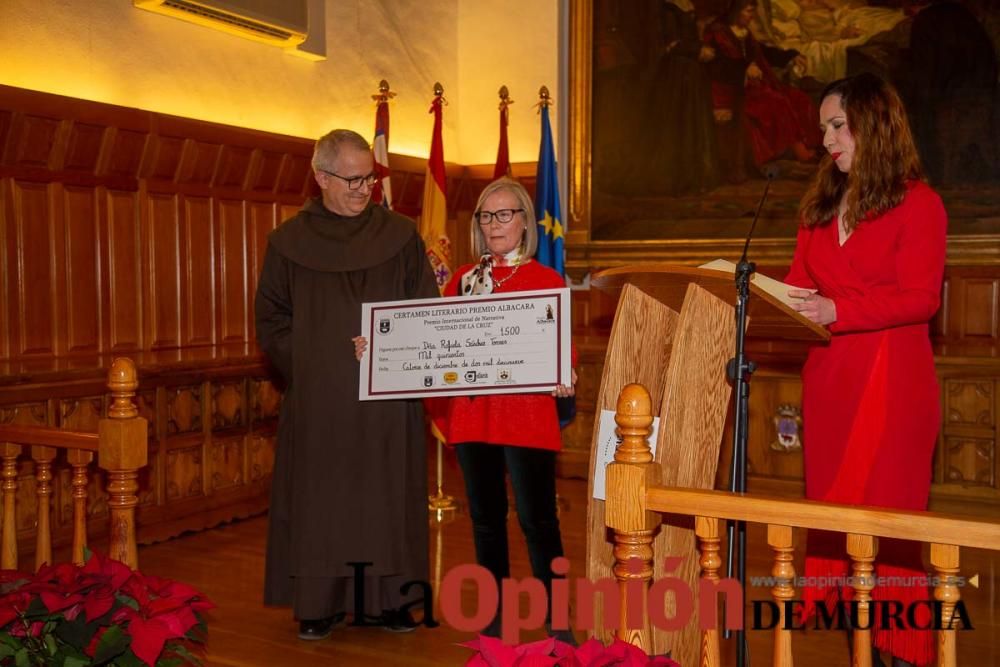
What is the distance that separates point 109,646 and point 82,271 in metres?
4.34

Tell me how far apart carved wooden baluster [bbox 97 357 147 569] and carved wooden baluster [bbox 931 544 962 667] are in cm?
212

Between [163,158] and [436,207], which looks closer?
[163,158]

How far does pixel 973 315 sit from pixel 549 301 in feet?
16.4

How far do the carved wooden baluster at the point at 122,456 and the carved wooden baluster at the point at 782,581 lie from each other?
5.96ft

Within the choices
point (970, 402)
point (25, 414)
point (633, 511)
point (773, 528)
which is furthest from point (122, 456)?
point (970, 402)

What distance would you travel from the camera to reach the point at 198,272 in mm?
6488

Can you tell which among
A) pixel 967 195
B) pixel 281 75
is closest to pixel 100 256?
pixel 281 75

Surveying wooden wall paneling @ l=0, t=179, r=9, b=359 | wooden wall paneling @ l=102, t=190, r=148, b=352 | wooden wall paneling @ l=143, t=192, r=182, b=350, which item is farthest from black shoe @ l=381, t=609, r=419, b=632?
wooden wall paneling @ l=143, t=192, r=182, b=350

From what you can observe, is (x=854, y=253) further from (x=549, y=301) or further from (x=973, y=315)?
(x=973, y=315)

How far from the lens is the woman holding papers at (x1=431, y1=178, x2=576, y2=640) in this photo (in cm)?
335

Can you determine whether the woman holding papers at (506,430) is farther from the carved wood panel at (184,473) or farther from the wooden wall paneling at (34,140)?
the wooden wall paneling at (34,140)

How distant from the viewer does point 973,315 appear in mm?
7055

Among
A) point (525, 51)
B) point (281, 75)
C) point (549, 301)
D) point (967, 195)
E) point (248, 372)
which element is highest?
point (525, 51)

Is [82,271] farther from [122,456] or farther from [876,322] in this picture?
[876,322]
